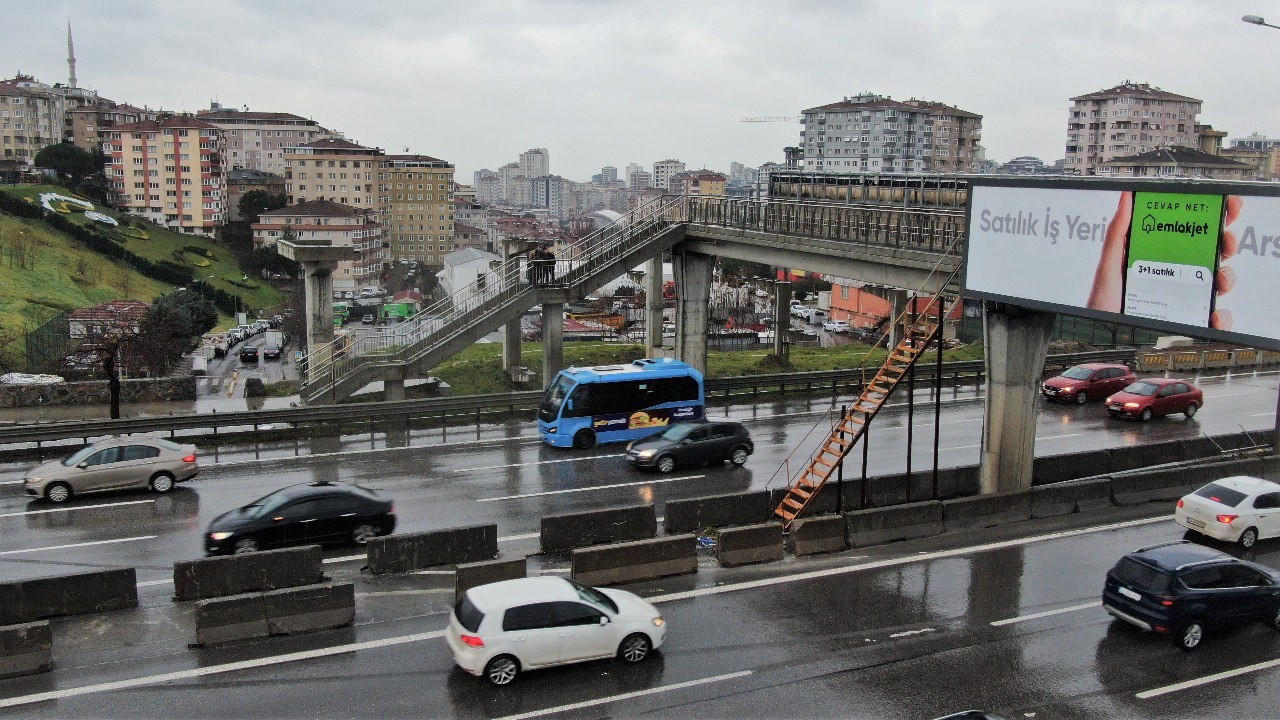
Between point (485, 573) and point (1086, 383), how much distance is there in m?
25.4

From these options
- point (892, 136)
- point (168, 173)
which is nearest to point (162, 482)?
point (168, 173)

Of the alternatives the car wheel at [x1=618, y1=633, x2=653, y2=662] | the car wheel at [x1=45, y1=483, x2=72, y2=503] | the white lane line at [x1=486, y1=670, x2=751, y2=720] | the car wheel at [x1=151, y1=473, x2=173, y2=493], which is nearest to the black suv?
the white lane line at [x1=486, y1=670, x2=751, y2=720]

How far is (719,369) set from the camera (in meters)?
44.8

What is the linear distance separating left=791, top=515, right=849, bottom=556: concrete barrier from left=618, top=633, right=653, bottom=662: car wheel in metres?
5.70

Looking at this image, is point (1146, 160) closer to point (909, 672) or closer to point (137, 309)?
point (137, 309)

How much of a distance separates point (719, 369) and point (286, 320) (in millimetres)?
48977

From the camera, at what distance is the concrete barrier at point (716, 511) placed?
19.9 m

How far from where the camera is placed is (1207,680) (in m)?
13.9

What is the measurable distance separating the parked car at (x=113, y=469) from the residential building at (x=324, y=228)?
10166cm

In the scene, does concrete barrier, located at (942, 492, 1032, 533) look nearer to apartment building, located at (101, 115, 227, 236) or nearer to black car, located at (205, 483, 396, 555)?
black car, located at (205, 483, 396, 555)

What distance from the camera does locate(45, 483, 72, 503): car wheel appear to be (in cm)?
2183

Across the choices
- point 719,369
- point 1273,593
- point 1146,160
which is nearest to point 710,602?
point 1273,593

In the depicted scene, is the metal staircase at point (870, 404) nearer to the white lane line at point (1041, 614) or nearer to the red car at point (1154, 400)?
the white lane line at point (1041, 614)

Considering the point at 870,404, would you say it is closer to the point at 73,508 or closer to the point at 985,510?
the point at 985,510
